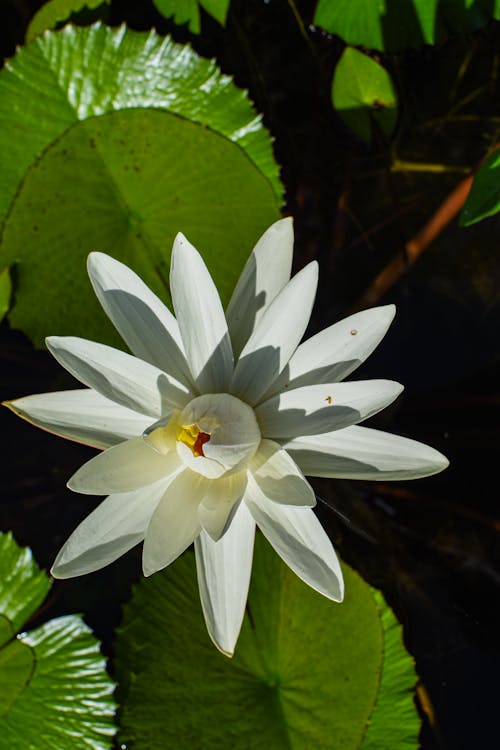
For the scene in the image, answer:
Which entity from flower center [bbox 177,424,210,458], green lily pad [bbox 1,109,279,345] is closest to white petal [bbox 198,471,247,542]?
flower center [bbox 177,424,210,458]

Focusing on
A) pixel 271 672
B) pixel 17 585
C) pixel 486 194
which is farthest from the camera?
pixel 17 585

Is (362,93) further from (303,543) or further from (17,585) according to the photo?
(17,585)

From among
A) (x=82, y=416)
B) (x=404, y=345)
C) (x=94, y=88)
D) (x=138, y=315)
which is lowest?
(x=404, y=345)

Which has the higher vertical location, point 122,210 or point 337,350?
point 122,210

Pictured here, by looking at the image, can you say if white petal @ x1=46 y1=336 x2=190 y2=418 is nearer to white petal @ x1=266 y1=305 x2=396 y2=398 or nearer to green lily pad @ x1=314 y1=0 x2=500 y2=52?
white petal @ x1=266 y1=305 x2=396 y2=398

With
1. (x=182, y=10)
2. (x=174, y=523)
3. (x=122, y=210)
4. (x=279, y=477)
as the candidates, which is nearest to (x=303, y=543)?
(x=279, y=477)

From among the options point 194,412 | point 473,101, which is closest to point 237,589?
point 194,412

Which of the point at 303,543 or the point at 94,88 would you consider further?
the point at 94,88
